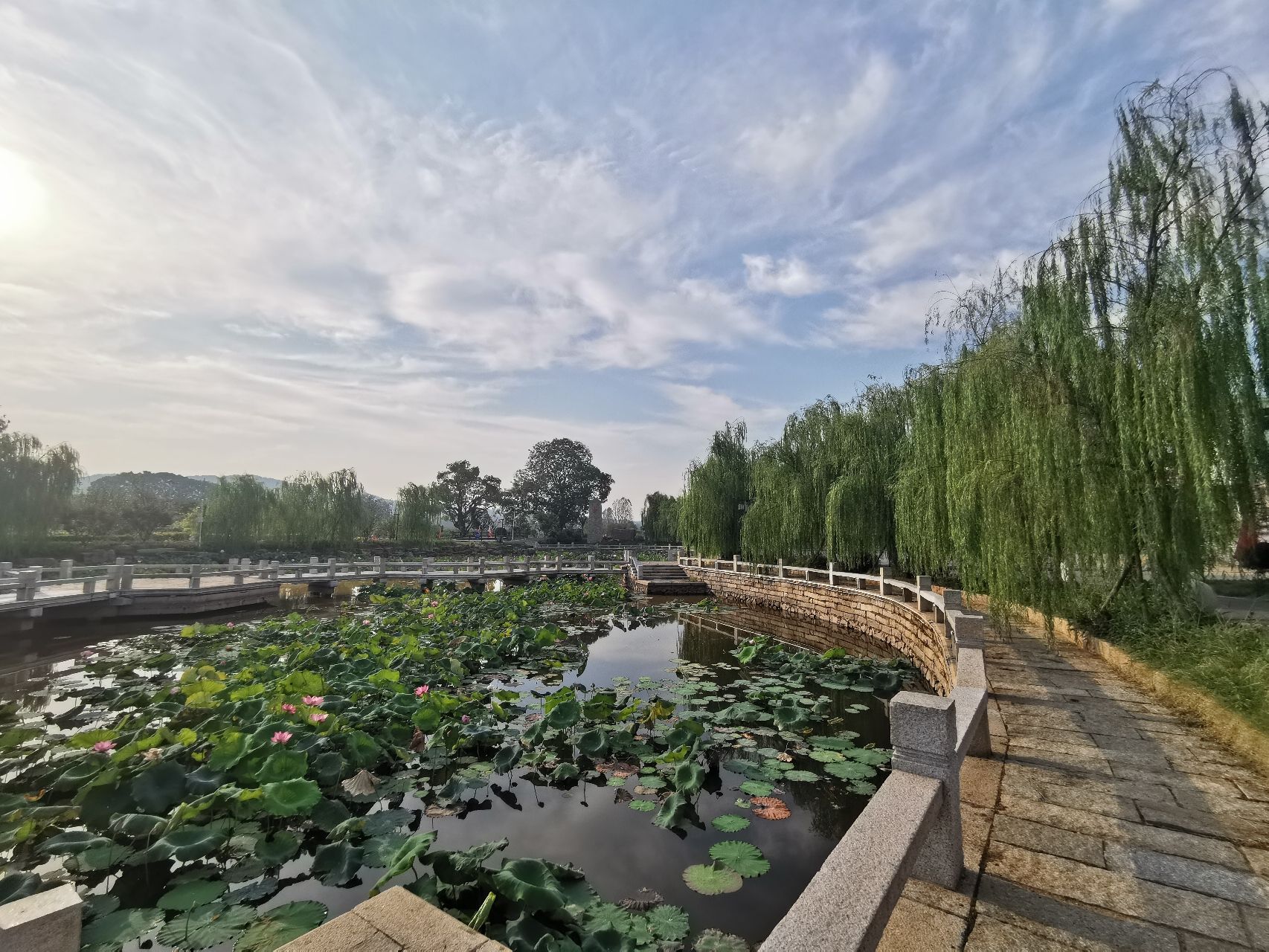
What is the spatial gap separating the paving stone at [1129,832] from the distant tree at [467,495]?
5354 centimetres

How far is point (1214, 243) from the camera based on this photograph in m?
5.91

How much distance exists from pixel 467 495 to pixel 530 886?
55.2 meters

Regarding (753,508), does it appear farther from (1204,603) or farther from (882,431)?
(1204,603)

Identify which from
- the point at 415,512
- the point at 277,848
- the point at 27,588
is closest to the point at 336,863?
the point at 277,848

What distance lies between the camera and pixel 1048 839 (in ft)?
9.21

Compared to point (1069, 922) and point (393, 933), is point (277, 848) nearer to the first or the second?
point (393, 933)

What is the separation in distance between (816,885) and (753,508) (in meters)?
17.1

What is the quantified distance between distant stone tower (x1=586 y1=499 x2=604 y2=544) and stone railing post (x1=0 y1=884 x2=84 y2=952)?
4867cm

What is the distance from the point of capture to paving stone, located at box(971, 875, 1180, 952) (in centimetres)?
211

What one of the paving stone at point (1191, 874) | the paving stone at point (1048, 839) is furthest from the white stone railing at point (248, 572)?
the paving stone at point (1191, 874)

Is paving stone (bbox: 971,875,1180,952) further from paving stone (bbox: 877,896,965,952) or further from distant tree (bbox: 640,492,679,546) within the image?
distant tree (bbox: 640,492,679,546)

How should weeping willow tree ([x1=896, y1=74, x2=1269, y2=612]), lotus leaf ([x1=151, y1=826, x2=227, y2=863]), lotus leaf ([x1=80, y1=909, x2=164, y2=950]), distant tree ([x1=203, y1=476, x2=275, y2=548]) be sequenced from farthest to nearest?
distant tree ([x1=203, y1=476, x2=275, y2=548]) → weeping willow tree ([x1=896, y1=74, x2=1269, y2=612]) → lotus leaf ([x1=151, y1=826, x2=227, y2=863]) → lotus leaf ([x1=80, y1=909, x2=164, y2=950])

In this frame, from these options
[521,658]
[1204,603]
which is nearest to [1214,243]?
[1204,603]

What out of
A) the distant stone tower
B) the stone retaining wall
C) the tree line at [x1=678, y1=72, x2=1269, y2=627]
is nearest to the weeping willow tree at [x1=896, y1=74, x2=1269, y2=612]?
the tree line at [x1=678, y1=72, x2=1269, y2=627]
